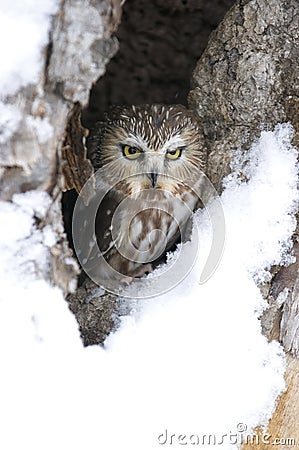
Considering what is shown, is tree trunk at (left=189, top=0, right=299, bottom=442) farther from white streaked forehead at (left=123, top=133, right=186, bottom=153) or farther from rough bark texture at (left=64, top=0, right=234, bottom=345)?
rough bark texture at (left=64, top=0, right=234, bottom=345)

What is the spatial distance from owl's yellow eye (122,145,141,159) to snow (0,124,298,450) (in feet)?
1.57

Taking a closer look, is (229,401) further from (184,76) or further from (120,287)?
(184,76)

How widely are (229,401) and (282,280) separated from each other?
526mm

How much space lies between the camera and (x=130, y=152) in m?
3.21

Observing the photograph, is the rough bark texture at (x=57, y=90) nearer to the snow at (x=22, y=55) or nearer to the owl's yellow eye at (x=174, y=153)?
the snow at (x=22, y=55)

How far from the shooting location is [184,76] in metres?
4.14

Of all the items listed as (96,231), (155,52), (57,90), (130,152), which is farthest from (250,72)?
(155,52)

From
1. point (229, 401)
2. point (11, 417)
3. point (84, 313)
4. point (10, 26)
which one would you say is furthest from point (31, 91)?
point (229, 401)

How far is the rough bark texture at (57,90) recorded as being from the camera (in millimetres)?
1854

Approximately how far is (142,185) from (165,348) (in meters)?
1.06

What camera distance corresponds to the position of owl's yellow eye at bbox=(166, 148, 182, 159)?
320cm

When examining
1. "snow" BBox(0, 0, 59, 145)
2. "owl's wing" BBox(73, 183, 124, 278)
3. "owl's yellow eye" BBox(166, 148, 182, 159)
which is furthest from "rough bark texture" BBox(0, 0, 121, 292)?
"owl's yellow eye" BBox(166, 148, 182, 159)

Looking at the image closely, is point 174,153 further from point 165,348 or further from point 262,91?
point 165,348

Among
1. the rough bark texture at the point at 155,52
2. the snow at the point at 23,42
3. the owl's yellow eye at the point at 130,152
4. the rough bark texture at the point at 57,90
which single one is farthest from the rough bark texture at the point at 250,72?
the snow at the point at 23,42
